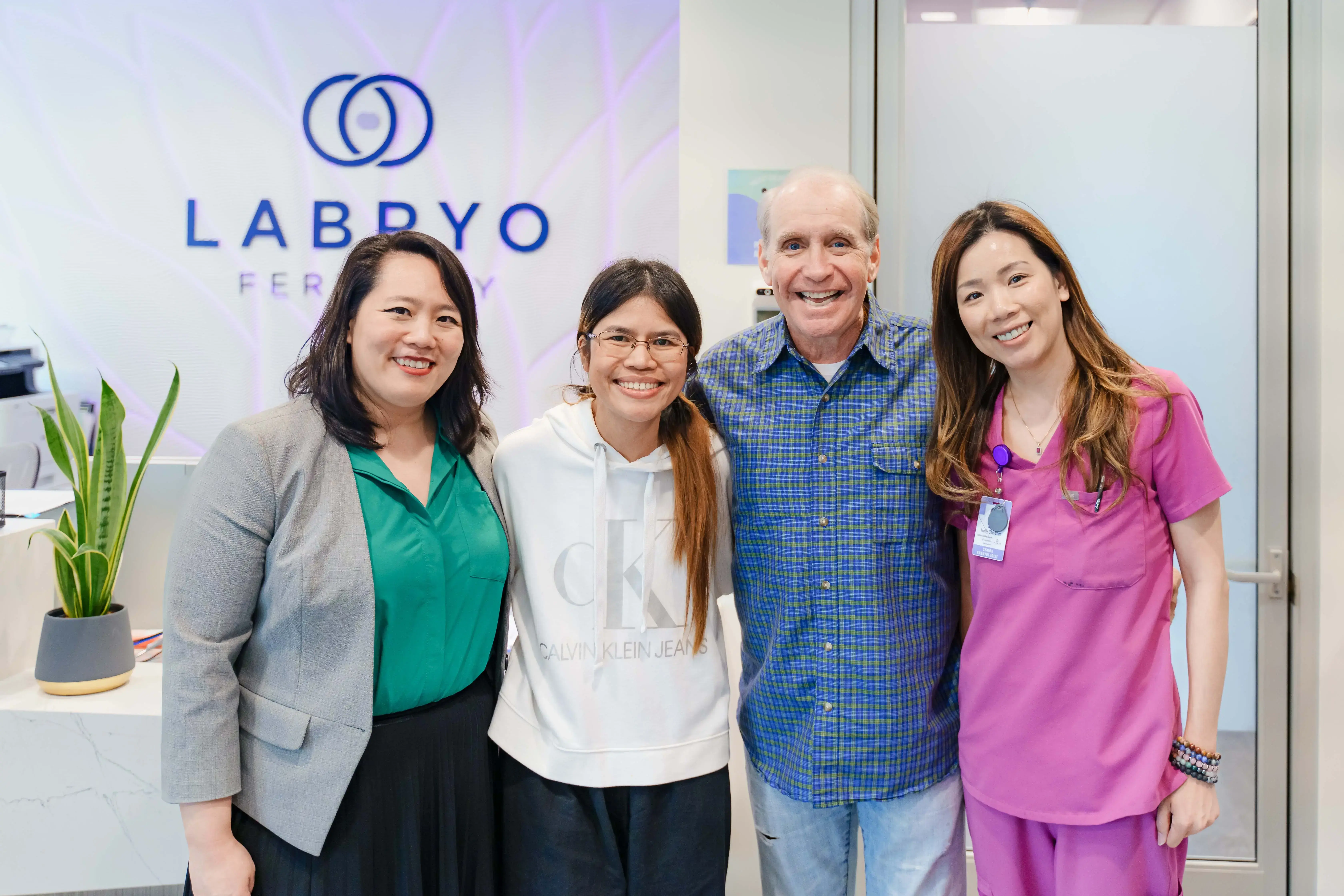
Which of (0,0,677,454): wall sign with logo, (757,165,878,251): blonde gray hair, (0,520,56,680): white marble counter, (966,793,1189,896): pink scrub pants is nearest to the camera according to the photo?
(966,793,1189,896): pink scrub pants

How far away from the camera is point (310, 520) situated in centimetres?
135

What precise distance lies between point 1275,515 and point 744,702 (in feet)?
6.31

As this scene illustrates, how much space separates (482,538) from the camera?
149 centimetres

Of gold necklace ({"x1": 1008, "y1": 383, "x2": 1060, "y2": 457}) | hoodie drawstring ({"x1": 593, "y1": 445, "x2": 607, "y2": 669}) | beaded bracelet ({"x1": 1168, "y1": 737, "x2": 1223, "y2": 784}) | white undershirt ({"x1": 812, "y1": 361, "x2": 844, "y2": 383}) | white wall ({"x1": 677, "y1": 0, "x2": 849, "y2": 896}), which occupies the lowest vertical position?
beaded bracelet ({"x1": 1168, "y1": 737, "x2": 1223, "y2": 784})

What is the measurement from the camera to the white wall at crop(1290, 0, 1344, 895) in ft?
7.90

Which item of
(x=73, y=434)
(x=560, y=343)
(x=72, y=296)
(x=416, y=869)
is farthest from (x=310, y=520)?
(x=72, y=296)

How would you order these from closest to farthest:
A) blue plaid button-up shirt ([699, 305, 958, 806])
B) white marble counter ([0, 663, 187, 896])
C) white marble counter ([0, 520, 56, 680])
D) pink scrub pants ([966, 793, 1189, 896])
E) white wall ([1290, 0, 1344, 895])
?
pink scrub pants ([966, 793, 1189, 896]) → blue plaid button-up shirt ([699, 305, 958, 806]) → white marble counter ([0, 663, 187, 896]) → white marble counter ([0, 520, 56, 680]) → white wall ([1290, 0, 1344, 895])

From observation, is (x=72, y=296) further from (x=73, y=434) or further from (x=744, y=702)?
(x=744, y=702)

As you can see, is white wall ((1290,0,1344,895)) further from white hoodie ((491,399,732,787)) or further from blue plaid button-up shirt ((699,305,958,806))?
white hoodie ((491,399,732,787))

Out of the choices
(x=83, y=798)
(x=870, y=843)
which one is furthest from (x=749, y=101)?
(x=83, y=798)

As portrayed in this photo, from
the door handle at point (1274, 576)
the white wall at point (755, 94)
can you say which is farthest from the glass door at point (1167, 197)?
the white wall at point (755, 94)

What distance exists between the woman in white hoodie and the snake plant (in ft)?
4.22

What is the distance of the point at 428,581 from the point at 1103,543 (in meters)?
1.13

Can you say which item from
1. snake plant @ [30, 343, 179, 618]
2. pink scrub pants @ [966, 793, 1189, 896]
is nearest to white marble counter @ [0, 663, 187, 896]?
snake plant @ [30, 343, 179, 618]
